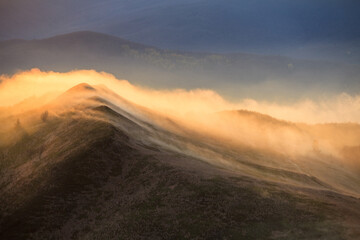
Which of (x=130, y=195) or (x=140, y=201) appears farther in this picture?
(x=130, y=195)

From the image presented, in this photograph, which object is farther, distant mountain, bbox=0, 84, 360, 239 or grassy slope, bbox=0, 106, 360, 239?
distant mountain, bbox=0, 84, 360, 239

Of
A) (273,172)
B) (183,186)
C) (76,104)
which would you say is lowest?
(183,186)

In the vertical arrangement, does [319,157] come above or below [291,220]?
above

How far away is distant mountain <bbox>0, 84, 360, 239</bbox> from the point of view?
4825cm

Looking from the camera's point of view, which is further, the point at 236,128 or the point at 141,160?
the point at 236,128

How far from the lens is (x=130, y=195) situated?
56969 mm

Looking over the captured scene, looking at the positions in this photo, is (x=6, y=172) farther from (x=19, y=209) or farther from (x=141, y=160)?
(x=141, y=160)

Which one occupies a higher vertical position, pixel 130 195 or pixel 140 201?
pixel 130 195

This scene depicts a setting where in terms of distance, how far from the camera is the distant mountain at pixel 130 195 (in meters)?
48.2

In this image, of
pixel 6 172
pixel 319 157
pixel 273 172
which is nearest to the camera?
pixel 6 172

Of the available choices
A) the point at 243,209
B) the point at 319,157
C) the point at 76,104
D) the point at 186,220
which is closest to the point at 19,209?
the point at 186,220

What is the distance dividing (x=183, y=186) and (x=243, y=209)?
1032 cm

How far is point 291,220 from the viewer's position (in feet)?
161

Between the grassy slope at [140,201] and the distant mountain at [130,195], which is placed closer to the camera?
the grassy slope at [140,201]
